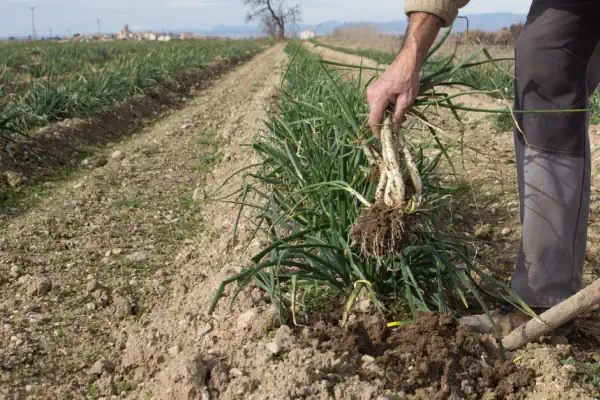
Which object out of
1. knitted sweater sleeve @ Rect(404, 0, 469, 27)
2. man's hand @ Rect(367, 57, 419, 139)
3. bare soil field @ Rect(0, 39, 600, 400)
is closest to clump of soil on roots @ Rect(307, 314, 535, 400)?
bare soil field @ Rect(0, 39, 600, 400)

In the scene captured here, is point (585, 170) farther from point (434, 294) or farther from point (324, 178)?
point (324, 178)

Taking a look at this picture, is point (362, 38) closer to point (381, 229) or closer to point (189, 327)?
point (189, 327)

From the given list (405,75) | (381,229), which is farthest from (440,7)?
(381,229)

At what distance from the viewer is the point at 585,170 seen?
1683mm

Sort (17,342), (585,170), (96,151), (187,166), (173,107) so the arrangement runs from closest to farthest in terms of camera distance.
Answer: (585,170), (17,342), (187,166), (96,151), (173,107)

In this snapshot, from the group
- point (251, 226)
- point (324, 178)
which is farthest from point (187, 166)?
point (324, 178)

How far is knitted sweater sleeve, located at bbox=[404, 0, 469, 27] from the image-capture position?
4.81ft

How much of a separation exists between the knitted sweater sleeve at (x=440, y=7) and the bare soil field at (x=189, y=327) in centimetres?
31

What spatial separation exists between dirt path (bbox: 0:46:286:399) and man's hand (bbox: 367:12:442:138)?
890 millimetres

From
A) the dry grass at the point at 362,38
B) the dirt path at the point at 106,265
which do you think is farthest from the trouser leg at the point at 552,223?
the dry grass at the point at 362,38

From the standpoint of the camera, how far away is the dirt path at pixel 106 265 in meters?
1.77

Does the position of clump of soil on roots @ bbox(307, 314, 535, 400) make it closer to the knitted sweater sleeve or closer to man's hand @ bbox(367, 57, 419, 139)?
man's hand @ bbox(367, 57, 419, 139)

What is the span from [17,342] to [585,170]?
1852mm

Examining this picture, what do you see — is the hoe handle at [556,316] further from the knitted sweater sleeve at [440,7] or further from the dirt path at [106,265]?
the dirt path at [106,265]
